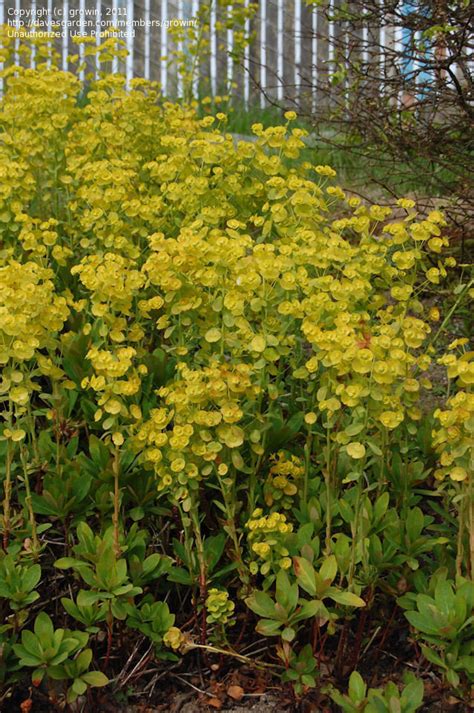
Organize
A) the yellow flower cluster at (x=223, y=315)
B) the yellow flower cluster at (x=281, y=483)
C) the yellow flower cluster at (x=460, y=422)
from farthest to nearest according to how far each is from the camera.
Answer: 1. the yellow flower cluster at (x=281, y=483)
2. the yellow flower cluster at (x=223, y=315)
3. the yellow flower cluster at (x=460, y=422)

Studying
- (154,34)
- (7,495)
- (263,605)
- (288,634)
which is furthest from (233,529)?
(154,34)

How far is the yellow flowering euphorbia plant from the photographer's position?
2357 mm

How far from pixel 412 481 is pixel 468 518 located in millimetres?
387

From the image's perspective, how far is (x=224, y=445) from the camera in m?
2.60

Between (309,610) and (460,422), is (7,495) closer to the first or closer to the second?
(309,610)

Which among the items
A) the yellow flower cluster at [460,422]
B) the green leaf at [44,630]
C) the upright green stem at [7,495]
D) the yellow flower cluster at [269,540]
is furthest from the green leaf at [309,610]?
the upright green stem at [7,495]

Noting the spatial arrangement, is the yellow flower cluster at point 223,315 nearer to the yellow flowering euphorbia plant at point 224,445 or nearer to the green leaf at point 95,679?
the yellow flowering euphorbia plant at point 224,445

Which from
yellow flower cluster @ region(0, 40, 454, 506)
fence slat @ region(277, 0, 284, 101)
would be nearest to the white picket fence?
fence slat @ region(277, 0, 284, 101)

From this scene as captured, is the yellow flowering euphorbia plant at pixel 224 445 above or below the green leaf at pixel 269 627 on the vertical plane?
above

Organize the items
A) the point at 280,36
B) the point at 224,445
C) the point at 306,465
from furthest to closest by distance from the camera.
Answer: the point at 280,36
the point at 306,465
the point at 224,445

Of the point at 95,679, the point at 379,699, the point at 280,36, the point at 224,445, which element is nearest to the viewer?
the point at 379,699

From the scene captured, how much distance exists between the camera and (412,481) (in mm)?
2887

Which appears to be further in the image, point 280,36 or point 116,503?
point 280,36

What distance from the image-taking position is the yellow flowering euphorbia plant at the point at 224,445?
2.36 m
